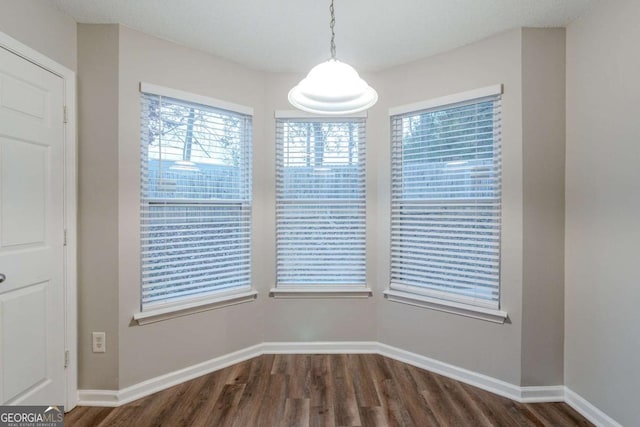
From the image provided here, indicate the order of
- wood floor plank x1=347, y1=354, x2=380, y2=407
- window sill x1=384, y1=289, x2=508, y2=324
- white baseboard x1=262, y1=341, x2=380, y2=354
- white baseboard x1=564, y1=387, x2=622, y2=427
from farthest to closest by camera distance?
white baseboard x1=262, y1=341, x2=380, y2=354 → window sill x1=384, y1=289, x2=508, y2=324 → wood floor plank x1=347, y1=354, x2=380, y2=407 → white baseboard x1=564, y1=387, x2=622, y2=427

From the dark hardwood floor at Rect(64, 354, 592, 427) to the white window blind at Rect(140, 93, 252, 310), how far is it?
65 cm

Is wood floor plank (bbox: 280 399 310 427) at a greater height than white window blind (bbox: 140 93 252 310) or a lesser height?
lesser

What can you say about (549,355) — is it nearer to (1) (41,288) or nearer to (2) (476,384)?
(2) (476,384)

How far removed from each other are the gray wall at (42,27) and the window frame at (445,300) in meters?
2.29

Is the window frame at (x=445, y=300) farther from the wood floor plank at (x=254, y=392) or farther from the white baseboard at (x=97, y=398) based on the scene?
the white baseboard at (x=97, y=398)

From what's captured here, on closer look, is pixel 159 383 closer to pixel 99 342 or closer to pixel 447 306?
pixel 99 342

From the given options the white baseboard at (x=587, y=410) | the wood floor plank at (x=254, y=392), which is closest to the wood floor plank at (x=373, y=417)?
the wood floor plank at (x=254, y=392)

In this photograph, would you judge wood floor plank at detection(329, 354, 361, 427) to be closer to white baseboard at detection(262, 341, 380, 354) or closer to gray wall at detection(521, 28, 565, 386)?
white baseboard at detection(262, 341, 380, 354)

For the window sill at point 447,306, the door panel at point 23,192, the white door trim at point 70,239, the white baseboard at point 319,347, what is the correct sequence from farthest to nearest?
the white baseboard at point 319,347, the window sill at point 447,306, the white door trim at point 70,239, the door panel at point 23,192

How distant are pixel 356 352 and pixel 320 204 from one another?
1333 millimetres

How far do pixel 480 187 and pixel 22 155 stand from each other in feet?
9.30

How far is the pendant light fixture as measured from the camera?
1.26 metres

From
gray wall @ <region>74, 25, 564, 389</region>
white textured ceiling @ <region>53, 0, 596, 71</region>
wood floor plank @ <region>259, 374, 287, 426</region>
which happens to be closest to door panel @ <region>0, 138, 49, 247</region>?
gray wall @ <region>74, 25, 564, 389</region>

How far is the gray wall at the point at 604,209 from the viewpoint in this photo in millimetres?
1558
